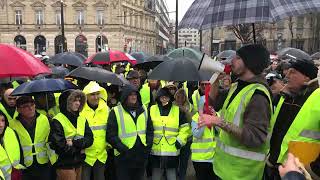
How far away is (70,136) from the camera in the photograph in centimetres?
547

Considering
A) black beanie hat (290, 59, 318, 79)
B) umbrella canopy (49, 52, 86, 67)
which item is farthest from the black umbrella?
umbrella canopy (49, 52, 86, 67)

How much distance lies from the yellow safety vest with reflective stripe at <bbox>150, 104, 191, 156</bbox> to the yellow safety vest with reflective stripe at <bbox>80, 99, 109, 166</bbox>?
77 cm

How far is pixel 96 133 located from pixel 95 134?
0.8 inches

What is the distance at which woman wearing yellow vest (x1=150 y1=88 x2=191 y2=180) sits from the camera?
241 inches

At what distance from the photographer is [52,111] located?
6359mm

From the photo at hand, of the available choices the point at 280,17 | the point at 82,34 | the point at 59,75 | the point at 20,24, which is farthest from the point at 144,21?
the point at 280,17

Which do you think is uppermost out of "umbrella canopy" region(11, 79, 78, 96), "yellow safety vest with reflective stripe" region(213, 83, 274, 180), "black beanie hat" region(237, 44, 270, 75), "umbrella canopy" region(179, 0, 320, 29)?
"umbrella canopy" region(179, 0, 320, 29)

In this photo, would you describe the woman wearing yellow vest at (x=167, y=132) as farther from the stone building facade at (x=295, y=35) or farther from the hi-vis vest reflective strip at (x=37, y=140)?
the stone building facade at (x=295, y=35)

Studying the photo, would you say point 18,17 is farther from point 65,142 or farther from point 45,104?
point 65,142

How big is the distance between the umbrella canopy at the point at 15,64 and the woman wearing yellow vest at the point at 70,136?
0.64 metres

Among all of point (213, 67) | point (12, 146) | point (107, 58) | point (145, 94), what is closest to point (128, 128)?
point (12, 146)

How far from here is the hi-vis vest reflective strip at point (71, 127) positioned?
5.42m

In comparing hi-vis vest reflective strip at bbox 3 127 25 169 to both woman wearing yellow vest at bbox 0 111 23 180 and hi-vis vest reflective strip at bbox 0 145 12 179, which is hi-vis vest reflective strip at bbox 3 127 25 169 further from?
hi-vis vest reflective strip at bbox 0 145 12 179

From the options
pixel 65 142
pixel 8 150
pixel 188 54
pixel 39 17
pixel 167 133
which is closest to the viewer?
A: pixel 8 150
